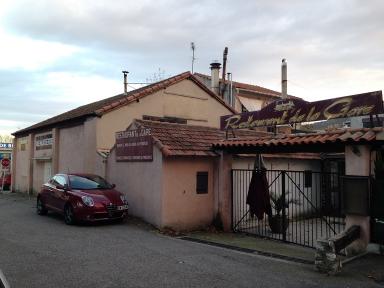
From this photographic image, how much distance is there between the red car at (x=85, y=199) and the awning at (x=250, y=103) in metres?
17.2

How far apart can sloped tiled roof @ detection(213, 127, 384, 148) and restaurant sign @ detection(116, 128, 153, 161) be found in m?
2.37

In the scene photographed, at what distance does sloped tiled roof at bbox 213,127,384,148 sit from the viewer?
9219 millimetres

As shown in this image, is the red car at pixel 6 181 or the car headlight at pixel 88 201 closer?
the car headlight at pixel 88 201

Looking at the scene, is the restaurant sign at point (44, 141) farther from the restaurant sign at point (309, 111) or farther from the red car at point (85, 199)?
the restaurant sign at point (309, 111)

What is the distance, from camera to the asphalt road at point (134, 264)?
713 cm

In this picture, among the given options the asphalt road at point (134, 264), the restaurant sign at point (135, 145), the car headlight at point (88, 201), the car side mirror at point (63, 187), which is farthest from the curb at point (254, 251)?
the car side mirror at point (63, 187)

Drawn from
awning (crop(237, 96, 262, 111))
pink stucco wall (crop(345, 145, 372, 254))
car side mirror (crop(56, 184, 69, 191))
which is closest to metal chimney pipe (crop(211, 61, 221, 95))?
awning (crop(237, 96, 262, 111))

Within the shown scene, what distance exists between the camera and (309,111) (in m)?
11.0

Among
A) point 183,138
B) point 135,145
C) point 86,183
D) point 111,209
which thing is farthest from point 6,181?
point 183,138

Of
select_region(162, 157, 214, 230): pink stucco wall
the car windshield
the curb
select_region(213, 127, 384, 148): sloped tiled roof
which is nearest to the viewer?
the curb

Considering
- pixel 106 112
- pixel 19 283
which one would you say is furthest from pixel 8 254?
pixel 106 112

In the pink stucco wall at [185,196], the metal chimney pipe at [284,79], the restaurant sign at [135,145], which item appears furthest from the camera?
the metal chimney pipe at [284,79]

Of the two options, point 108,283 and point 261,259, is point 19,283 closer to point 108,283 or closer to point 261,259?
point 108,283

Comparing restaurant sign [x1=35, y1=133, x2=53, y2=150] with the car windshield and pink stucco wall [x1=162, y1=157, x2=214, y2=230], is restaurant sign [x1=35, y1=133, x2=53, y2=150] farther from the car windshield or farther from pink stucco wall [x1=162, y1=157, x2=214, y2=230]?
pink stucco wall [x1=162, y1=157, x2=214, y2=230]
